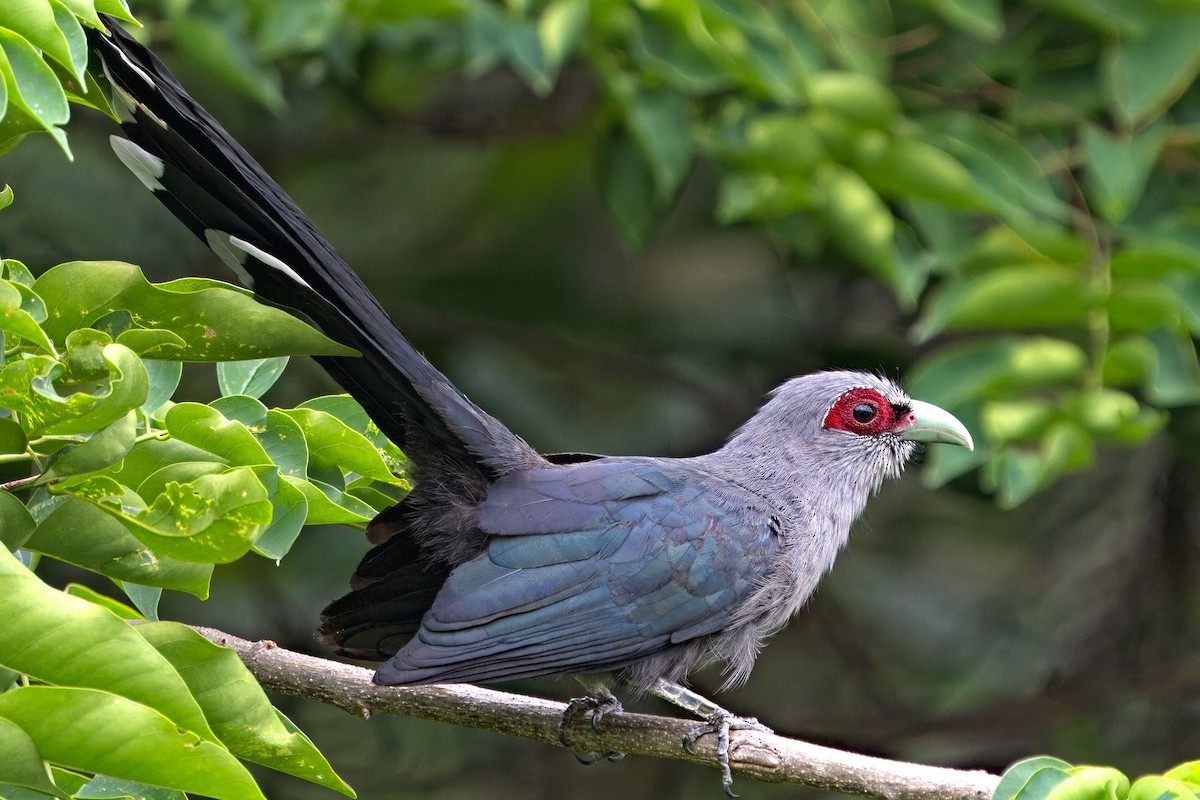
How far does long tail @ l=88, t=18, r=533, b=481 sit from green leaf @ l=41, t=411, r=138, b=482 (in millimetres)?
686

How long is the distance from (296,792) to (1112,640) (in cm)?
358

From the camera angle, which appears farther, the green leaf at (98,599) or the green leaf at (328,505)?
the green leaf at (328,505)

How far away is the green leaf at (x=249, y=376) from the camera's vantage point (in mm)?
2445

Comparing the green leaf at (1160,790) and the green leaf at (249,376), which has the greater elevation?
the green leaf at (249,376)

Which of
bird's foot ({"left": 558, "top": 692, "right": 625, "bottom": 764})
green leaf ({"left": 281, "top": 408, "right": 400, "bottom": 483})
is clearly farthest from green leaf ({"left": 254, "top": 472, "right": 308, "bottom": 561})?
bird's foot ({"left": 558, "top": 692, "right": 625, "bottom": 764})

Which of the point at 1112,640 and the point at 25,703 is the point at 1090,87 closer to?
the point at 1112,640

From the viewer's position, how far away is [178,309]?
1.92m

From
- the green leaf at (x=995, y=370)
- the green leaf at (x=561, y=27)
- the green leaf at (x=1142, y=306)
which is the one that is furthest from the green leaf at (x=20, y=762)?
the green leaf at (x=1142, y=306)

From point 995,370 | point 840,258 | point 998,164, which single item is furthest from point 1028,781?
point 840,258

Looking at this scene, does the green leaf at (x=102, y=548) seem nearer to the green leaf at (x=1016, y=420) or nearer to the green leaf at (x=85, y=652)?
the green leaf at (x=85, y=652)

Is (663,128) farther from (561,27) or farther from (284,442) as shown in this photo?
(284,442)

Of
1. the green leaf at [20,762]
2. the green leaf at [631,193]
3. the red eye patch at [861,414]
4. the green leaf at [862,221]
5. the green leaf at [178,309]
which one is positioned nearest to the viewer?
the green leaf at [20,762]

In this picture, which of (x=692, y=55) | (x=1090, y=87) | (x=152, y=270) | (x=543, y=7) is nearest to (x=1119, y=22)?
(x=1090, y=87)

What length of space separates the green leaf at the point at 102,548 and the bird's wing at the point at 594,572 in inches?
31.7
